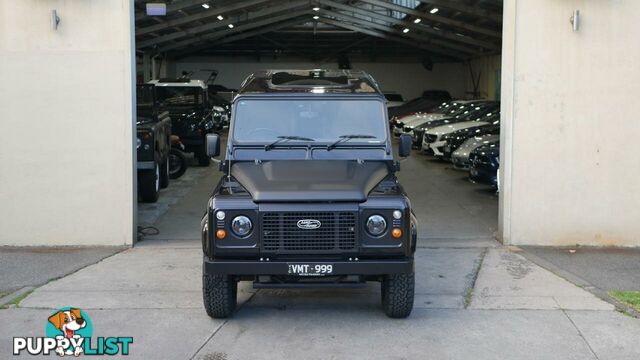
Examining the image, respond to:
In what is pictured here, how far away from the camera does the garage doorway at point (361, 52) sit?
13820 mm

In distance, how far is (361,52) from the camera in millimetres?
44656

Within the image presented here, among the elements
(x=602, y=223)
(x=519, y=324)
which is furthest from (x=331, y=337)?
(x=602, y=223)

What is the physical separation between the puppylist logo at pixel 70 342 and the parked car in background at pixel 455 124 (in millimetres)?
13264

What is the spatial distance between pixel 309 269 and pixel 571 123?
5.24m

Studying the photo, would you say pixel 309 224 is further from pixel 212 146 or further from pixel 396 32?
pixel 396 32

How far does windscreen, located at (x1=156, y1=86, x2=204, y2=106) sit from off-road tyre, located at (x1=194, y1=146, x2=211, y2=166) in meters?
1.12

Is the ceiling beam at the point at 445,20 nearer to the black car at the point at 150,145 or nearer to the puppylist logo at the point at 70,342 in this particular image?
the black car at the point at 150,145

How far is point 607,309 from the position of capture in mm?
7191

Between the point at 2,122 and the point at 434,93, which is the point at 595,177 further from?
the point at 434,93

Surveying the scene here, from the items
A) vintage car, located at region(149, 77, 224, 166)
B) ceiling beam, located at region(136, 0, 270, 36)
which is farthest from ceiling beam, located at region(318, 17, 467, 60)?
vintage car, located at region(149, 77, 224, 166)

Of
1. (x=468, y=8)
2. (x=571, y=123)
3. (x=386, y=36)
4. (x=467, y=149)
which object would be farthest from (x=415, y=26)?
(x=571, y=123)

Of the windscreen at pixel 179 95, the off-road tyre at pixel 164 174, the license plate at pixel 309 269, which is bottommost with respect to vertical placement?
the license plate at pixel 309 269

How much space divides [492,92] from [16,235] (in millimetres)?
30443

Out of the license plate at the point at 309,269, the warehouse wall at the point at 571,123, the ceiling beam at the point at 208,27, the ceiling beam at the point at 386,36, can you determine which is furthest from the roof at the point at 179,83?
the ceiling beam at the point at 386,36
